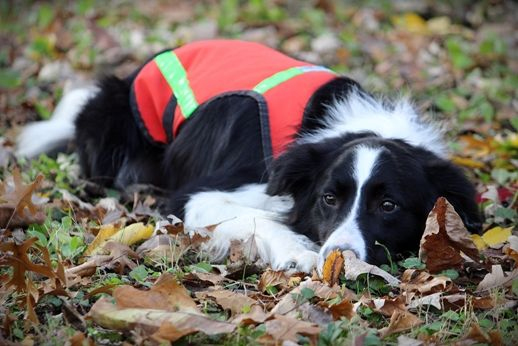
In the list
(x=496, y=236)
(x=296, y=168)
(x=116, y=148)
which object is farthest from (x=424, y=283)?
(x=116, y=148)

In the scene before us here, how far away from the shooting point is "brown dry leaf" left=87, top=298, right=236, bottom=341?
9.48 feet

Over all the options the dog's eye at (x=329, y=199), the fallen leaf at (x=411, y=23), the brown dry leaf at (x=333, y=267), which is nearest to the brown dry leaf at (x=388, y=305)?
the brown dry leaf at (x=333, y=267)

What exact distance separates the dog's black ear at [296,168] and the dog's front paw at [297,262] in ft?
1.75

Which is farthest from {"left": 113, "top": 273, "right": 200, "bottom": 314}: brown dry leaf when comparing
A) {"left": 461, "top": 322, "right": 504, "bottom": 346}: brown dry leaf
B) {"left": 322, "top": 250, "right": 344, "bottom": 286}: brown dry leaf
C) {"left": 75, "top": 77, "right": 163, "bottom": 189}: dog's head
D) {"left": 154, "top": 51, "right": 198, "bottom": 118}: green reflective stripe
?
{"left": 75, "top": 77, "right": 163, "bottom": 189}: dog's head

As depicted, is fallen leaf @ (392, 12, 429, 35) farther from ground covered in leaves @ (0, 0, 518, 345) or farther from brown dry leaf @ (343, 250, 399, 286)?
brown dry leaf @ (343, 250, 399, 286)

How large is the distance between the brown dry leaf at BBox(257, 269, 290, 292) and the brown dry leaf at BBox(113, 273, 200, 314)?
1.63ft

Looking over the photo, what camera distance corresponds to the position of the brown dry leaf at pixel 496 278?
11.6 feet

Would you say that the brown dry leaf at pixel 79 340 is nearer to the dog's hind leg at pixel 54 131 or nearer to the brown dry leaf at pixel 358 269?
the brown dry leaf at pixel 358 269

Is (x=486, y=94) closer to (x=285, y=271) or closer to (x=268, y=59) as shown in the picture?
(x=268, y=59)

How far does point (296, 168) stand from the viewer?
14.4 ft

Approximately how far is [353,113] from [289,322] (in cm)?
205

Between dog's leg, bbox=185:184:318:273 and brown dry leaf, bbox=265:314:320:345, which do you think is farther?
dog's leg, bbox=185:184:318:273

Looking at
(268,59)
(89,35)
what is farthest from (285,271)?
(89,35)

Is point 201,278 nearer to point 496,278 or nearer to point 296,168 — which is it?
point 296,168
